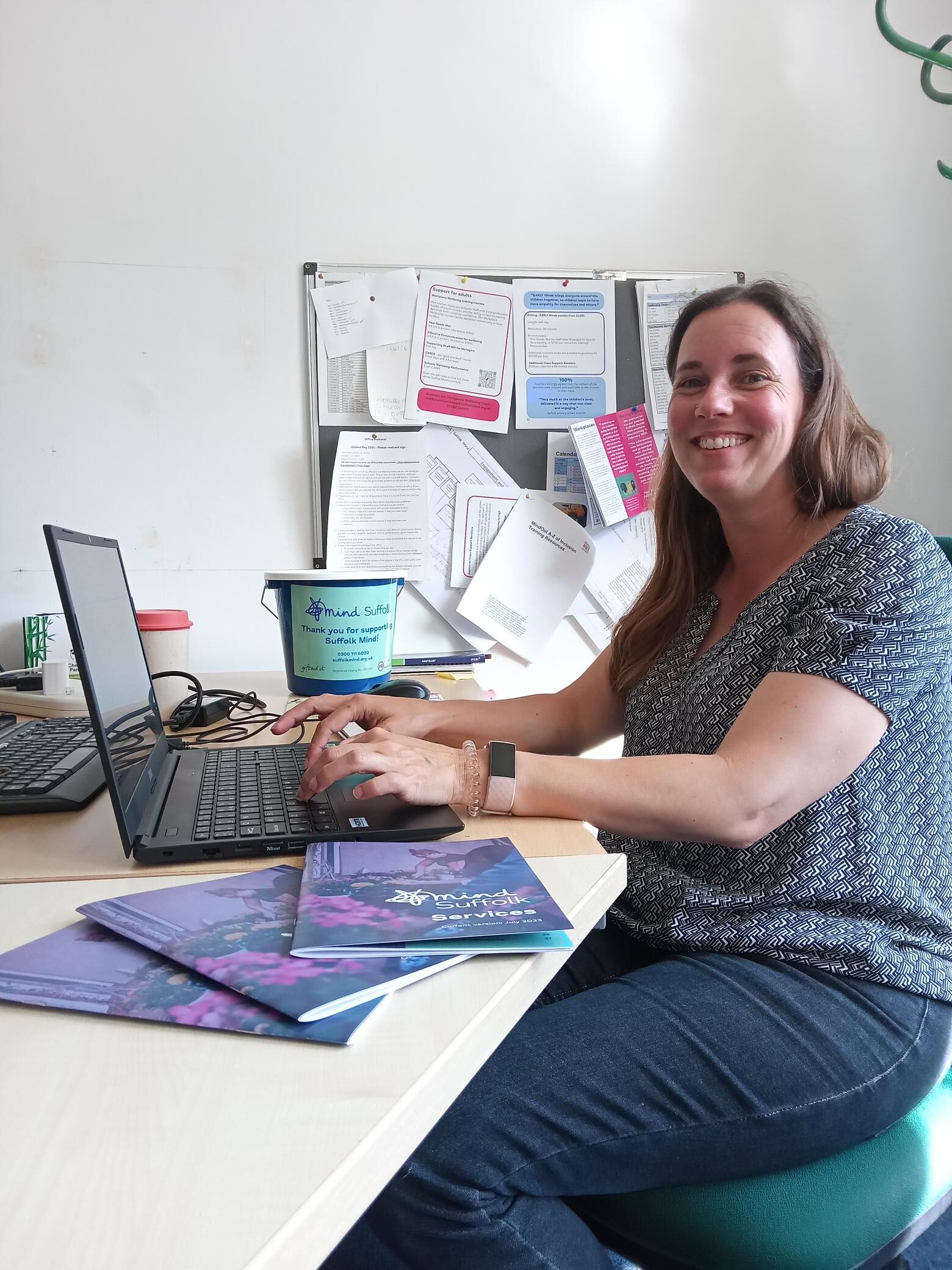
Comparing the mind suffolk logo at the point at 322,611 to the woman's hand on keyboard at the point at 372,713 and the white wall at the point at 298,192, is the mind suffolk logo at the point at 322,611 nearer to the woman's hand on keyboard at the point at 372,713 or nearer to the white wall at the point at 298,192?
the woman's hand on keyboard at the point at 372,713

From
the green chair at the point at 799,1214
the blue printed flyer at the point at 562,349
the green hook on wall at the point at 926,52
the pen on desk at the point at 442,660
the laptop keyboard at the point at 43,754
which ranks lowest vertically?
the green chair at the point at 799,1214

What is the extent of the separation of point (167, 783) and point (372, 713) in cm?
28

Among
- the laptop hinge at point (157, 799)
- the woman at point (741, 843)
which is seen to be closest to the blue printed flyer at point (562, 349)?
the woman at point (741, 843)

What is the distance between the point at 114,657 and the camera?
0.83 meters

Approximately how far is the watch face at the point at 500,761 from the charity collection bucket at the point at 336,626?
542mm

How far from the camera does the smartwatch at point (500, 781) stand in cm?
81

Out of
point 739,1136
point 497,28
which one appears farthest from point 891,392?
point 739,1136

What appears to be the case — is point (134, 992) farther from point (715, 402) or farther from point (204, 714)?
point (715, 402)

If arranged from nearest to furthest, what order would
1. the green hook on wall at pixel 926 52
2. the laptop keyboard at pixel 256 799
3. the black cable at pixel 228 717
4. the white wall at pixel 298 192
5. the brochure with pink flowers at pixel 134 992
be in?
1. the brochure with pink flowers at pixel 134 992
2. the laptop keyboard at pixel 256 799
3. the black cable at pixel 228 717
4. the green hook on wall at pixel 926 52
5. the white wall at pixel 298 192

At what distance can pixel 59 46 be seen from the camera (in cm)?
166

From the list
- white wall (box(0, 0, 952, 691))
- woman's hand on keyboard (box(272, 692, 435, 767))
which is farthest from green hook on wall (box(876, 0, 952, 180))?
woman's hand on keyboard (box(272, 692, 435, 767))

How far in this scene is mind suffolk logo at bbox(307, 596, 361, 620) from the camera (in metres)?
1.30

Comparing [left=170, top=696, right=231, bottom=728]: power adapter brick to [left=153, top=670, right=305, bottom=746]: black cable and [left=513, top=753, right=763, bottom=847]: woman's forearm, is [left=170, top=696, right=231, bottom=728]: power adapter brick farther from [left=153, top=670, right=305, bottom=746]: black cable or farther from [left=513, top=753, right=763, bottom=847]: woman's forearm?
[left=513, top=753, right=763, bottom=847]: woman's forearm

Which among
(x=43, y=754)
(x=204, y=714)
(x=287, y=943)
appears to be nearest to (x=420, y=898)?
(x=287, y=943)
